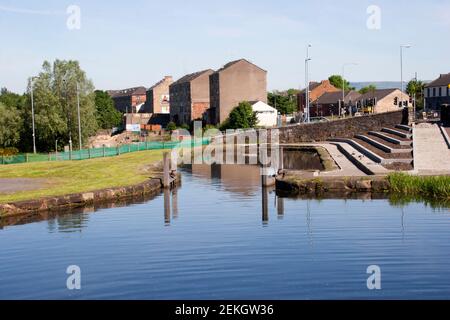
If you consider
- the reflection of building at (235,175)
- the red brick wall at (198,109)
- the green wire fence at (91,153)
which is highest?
the red brick wall at (198,109)

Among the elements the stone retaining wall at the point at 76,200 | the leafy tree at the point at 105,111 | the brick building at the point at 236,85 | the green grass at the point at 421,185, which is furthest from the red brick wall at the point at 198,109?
the green grass at the point at 421,185

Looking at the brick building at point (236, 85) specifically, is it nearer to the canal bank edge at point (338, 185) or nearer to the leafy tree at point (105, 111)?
the leafy tree at point (105, 111)

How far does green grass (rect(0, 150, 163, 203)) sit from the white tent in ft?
185

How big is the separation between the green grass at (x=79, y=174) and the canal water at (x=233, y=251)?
386 centimetres

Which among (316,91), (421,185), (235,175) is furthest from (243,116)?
(421,185)

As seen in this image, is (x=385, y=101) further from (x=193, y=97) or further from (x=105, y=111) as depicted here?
(x=105, y=111)

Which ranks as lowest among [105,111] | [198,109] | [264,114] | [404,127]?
[404,127]

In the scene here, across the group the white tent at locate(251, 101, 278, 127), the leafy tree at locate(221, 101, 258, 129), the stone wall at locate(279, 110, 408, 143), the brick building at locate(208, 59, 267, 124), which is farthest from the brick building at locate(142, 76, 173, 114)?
the stone wall at locate(279, 110, 408, 143)

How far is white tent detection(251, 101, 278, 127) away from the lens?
380ft

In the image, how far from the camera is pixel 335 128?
8912 centimetres

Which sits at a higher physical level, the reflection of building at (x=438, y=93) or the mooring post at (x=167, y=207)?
the reflection of building at (x=438, y=93)

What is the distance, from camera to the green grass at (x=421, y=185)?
1336 inches

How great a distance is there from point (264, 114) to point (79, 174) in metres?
74.9

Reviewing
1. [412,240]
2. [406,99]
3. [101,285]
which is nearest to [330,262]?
[412,240]
